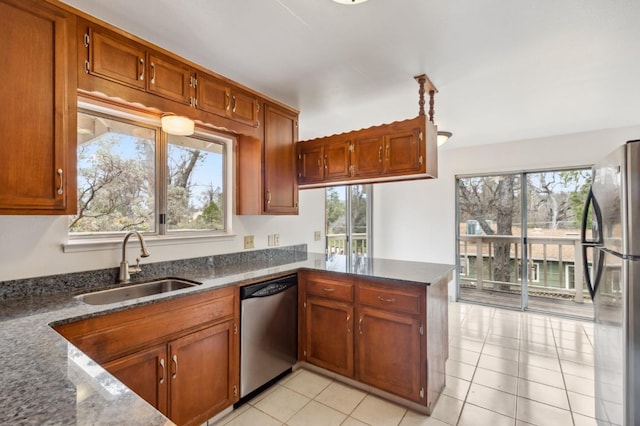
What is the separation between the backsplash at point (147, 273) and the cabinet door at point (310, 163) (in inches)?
32.7

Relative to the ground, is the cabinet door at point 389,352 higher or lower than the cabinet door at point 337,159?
lower

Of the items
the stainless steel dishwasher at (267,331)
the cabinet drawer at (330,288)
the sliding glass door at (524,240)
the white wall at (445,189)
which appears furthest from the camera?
the sliding glass door at (524,240)

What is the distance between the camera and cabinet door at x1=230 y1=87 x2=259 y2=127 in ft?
7.70

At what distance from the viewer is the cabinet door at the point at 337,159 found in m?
2.76

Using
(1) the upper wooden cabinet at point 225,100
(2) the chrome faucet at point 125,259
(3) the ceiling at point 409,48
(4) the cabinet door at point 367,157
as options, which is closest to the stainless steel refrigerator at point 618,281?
(3) the ceiling at point 409,48

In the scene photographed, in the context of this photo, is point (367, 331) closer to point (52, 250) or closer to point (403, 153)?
point (403, 153)

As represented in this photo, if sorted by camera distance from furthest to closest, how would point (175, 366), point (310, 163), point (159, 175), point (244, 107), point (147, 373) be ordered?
point (310, 163) < point (244, 107) < point (159, 175) < point (175, 366) < point (147, 373)

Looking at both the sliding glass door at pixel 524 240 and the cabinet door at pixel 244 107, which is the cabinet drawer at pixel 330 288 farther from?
the sliding glass door at pixel 524 240

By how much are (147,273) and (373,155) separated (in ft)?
6.53

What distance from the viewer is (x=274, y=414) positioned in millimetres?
2006

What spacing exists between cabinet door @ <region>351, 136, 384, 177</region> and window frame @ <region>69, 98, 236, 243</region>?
1.15 meters

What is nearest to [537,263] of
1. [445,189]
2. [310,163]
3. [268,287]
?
[445,189]

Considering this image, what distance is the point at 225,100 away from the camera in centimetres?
228

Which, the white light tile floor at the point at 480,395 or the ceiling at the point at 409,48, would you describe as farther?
the white light tile floor at the point at 480,395
